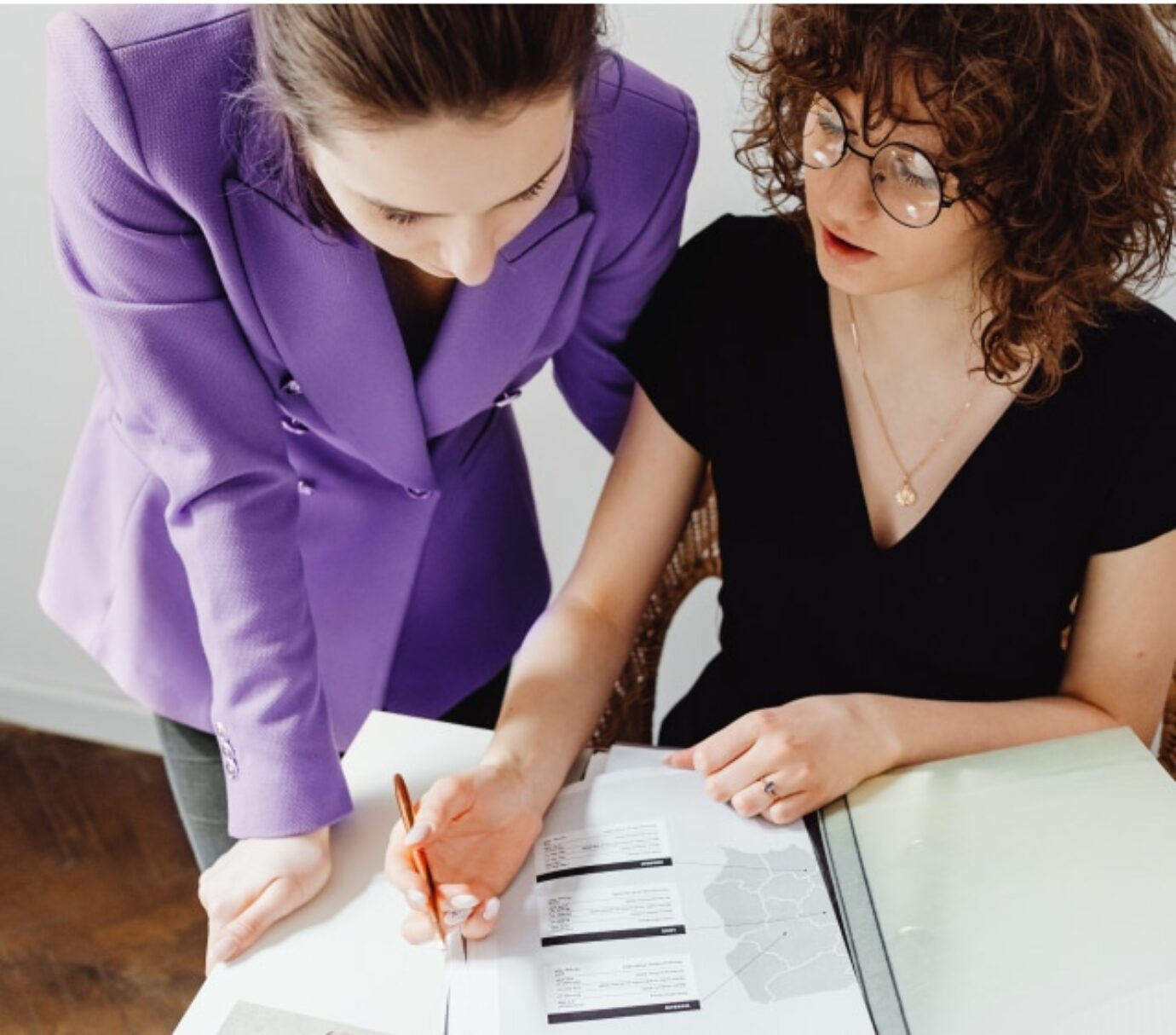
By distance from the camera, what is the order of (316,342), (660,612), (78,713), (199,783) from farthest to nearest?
(78,713)
(660,612)
(199,783)
(316,342)

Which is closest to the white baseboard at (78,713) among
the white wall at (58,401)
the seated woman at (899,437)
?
the white wall at (58,401)

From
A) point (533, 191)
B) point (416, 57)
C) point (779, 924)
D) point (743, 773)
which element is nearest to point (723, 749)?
point (743, 773)

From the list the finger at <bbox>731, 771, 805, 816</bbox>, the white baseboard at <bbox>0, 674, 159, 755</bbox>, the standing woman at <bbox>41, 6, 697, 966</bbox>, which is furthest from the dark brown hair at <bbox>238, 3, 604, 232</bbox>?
the white baseboard at <bbox>0, 674, 159, 755</bbox>

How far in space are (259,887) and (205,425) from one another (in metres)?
0.37

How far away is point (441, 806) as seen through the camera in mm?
1041

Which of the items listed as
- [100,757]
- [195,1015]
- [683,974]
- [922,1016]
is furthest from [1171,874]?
[100,757]

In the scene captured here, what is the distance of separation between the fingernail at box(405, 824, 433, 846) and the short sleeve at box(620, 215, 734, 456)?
52cm

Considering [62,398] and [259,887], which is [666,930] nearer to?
[259,887]

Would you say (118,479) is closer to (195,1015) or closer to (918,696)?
(195,1015)

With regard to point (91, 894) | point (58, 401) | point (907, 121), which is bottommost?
point (91, 894)

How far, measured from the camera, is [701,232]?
1.35 m

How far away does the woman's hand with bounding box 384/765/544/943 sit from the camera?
992 mm

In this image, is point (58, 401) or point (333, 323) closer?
point (333, 323)

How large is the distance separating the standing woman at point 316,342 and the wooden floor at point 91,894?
692mm
